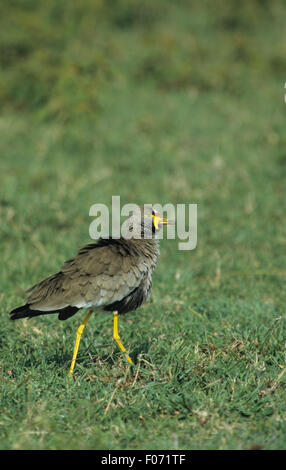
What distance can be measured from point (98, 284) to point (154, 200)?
395 centimetres

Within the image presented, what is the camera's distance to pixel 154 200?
774 centimetres

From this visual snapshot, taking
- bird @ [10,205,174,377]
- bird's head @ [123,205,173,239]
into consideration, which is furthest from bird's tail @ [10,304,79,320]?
bird's head @ [123,205,173,239]

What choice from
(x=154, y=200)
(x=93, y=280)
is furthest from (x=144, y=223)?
(x=154, y=200)

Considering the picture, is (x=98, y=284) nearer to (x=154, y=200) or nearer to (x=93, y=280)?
(x=93, y=280)

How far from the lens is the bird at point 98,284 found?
151 inches

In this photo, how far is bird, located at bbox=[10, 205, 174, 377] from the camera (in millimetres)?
3830

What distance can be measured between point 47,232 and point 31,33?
5001 millimetres

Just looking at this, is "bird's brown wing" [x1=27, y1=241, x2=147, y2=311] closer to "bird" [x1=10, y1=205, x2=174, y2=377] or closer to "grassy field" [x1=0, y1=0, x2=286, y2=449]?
"bird" [x1=10, y1=205, x2=174, y2=377]

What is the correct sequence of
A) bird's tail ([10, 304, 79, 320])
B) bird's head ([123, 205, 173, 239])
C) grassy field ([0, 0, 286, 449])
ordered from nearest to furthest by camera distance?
grassy field ([0, 0, 286, 449]) < bird's tail ([10, 304, 79, 320]) < bird's head ([123, 205, 173, 239])

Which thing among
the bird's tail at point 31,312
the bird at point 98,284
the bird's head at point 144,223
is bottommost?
the bird's tail at point 31,312

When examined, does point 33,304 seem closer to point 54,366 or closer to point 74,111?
point 54,366

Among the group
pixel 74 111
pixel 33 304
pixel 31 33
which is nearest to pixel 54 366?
pixel 33 304

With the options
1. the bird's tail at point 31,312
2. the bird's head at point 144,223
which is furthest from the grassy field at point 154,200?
the bird's head at point 144,223

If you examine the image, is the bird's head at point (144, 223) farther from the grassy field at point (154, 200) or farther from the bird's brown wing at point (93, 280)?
the grassy field at point (154, 200)
